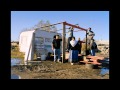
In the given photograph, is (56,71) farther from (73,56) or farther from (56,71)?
(73,56)

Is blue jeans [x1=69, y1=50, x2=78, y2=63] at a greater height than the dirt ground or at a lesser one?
greater

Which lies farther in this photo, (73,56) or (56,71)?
(73,56)

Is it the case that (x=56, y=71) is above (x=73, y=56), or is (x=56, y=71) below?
below

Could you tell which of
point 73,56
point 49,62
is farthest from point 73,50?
point 49,62

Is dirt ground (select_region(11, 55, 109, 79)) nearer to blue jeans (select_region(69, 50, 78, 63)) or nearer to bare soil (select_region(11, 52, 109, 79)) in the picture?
bare soil (select_region(11, 52, 109, 79))

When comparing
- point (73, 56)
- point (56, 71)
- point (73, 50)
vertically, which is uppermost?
point (73, 50)

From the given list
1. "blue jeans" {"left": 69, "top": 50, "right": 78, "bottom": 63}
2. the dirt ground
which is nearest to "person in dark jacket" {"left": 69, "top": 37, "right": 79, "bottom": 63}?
"blue jeans" {"left": 69, "top": 50, "right": 78, "bottom": 63}

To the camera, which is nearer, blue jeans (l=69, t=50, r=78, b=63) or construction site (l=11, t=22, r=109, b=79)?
construction site (l=11, t=22, r=109, b=79)

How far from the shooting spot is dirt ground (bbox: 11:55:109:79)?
20.7 feet

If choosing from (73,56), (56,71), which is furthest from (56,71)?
(73,56)

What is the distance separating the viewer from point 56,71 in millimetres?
6938

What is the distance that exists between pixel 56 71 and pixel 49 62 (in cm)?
149
